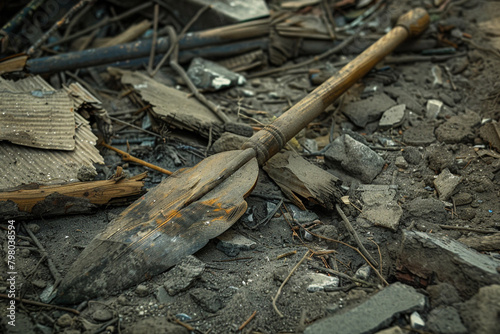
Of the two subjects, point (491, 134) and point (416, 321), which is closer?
point (416, 321)

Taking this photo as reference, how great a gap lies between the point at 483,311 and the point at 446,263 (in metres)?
0.33

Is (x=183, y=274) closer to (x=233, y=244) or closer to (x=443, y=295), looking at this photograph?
(x=233, y=244)

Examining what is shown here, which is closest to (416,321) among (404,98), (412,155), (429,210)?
(429,210)

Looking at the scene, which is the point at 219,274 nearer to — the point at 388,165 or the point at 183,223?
the point at 183,223

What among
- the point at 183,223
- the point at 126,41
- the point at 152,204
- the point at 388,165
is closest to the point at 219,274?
the point at 183,223

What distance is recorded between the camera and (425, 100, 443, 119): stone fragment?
3842 millimetres

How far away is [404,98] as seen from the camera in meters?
4.03

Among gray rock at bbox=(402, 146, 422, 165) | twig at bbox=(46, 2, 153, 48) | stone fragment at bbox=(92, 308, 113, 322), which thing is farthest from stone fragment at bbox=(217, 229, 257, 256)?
twig at bbox=(46, 2, 153, 48)

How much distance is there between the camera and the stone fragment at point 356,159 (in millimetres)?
3225

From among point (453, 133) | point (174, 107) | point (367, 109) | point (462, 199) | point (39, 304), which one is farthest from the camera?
point (367, 109)

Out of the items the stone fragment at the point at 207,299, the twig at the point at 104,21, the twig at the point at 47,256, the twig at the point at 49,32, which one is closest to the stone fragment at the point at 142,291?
the stone fragment at the point at 207,299

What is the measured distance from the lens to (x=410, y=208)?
2.84 meters

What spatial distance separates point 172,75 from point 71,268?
9.29 ft

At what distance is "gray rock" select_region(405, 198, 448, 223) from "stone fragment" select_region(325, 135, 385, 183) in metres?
0.46
